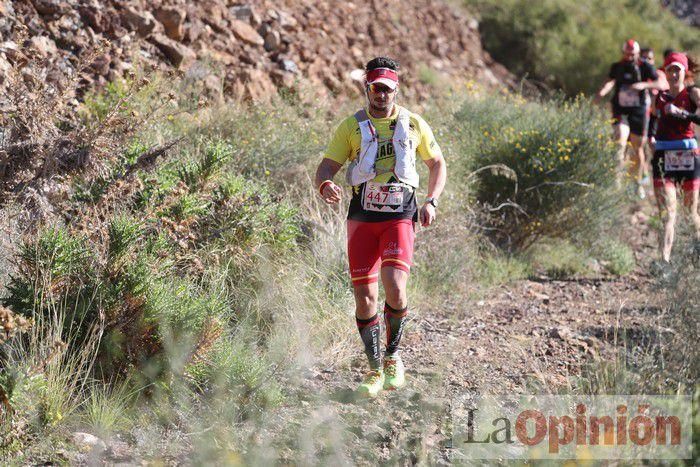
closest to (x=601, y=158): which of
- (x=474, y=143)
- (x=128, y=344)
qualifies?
(x=474, y=143)

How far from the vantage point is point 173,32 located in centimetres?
963

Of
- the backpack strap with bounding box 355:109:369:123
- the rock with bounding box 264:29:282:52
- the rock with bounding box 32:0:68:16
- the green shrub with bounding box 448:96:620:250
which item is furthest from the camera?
the rock with bounding box 264:29:282:52

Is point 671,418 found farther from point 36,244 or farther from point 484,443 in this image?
point 36,244

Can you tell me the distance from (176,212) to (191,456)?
6.19 feet

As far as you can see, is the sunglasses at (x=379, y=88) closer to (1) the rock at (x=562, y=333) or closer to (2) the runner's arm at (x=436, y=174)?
(2) the runner's arm at (x=436, y=174)

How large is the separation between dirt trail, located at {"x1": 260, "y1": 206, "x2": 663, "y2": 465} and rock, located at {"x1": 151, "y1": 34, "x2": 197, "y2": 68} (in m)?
4.12

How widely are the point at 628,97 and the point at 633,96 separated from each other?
65 mm

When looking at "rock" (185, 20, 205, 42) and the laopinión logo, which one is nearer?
the laopinión logo

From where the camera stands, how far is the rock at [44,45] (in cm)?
779

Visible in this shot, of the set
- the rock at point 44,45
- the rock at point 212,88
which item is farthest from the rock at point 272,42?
the rock at point 44,45

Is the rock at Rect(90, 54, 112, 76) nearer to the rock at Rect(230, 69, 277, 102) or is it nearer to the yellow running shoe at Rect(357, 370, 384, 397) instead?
the rock at Rect(230, 69, 277, 102)

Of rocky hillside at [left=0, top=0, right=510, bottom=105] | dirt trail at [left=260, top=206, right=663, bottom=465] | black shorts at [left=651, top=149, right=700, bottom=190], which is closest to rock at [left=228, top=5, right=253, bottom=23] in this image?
rocky hillside at [left=0, top=0, right=510, bottom=105]

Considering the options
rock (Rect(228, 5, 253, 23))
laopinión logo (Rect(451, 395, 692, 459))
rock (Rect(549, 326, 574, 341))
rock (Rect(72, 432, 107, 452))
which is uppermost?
rock (Rect(228, 5, 253, 23))

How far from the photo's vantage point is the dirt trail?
14.6 feet
